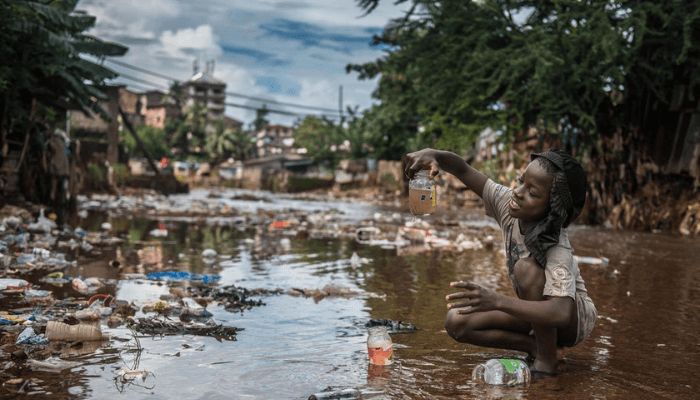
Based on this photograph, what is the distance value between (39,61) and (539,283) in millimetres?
10352

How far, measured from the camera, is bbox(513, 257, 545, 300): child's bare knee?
2.97m

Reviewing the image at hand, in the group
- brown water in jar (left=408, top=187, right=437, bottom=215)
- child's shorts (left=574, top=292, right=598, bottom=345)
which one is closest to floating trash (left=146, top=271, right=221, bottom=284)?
brown water in jar (left=408, top=187, right=437, bottom=215)

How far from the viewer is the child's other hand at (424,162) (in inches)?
131

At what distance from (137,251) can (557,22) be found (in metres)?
8.27

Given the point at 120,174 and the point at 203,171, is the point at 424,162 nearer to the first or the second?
the point at 120,174

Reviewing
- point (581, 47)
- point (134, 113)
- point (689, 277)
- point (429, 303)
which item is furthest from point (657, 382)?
point (134, 113)

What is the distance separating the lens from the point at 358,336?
387cm

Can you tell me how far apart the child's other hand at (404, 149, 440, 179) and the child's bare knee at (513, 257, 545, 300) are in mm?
583

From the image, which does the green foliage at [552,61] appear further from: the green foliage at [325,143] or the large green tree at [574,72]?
the green foliage at [325,143]

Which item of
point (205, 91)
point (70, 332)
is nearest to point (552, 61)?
point (70, 332)

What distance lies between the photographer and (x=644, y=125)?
14.1 meters

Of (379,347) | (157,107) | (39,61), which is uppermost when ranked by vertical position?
(157,107)

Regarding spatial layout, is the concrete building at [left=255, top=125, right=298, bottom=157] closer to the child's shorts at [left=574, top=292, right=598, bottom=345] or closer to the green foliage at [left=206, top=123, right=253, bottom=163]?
the green foliage at [left=206, top=123, right=253, bottom=163]

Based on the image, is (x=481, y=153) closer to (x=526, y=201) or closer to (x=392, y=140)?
(x=392, y=140)
